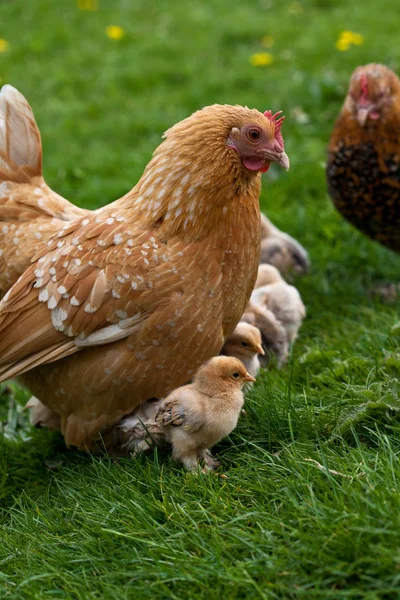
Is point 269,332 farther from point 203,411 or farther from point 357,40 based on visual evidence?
point 357,40

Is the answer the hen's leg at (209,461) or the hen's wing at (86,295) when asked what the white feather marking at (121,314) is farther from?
the hen's leg at (209,461)

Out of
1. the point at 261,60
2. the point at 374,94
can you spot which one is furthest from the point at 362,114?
the point at 261,60

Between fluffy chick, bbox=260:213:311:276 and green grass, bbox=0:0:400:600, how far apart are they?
0.13 metres

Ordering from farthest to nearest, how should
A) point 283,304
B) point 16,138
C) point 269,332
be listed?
point 283,304 < point 269,332 < point 16,138

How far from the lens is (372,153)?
518cm

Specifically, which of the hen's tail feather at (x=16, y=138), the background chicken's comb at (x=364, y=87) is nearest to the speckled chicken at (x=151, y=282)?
the hen's tail feather at (x=16, y=138)

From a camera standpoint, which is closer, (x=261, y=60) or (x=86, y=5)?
(x=261, y=60)

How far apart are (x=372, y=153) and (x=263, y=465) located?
2541 mm

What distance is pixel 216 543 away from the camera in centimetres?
293

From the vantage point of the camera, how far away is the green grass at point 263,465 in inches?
109

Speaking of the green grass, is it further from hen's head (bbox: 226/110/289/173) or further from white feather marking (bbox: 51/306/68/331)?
hen's head (bbox: 226/110/289/173)

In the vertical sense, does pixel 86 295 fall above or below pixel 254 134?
below

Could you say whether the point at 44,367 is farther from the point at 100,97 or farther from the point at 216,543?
the point at 100,97

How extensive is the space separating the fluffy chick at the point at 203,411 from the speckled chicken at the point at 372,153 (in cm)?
203
